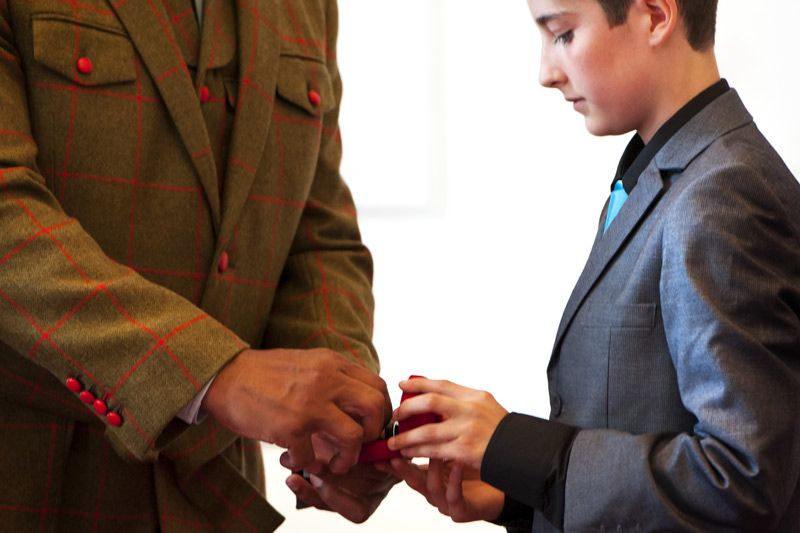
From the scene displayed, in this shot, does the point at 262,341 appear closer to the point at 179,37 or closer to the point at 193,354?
the point at 193,354

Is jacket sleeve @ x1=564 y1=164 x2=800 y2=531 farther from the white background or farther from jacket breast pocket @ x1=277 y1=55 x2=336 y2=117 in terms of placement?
the white background

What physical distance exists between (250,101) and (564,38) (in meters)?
0.43

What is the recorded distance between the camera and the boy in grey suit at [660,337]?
Result: 836mm

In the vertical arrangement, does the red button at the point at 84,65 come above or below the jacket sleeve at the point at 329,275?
above

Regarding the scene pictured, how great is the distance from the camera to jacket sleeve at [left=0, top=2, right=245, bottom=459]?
3.20 feet

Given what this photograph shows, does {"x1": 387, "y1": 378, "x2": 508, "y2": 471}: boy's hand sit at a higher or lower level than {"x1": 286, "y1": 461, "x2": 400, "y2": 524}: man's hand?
higher

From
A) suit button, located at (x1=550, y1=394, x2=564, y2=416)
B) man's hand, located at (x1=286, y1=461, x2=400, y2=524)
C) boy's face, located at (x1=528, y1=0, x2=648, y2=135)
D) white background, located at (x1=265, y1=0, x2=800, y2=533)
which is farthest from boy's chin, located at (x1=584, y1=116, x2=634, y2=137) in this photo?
white background, located at (x1=265, y1=0, x2=800, y2=533)

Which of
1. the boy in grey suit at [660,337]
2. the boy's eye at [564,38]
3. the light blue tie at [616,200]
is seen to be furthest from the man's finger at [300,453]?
the boy's eye at [564,38]

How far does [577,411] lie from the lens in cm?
101

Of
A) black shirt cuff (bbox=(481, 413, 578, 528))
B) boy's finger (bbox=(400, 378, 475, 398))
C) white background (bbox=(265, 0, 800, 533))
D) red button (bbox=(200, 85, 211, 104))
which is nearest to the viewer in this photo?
black shirt cuff (bbox=(481, 413, 578, 528))

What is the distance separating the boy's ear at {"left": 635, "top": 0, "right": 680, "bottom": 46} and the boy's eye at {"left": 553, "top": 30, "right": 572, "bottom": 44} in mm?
83

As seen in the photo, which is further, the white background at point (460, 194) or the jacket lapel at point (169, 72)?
the white background at point (460, 194)

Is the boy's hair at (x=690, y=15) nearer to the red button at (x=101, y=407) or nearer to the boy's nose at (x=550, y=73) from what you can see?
the boy's nose at (x=550, y=73)

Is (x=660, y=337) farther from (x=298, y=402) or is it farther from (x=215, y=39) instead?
(x=215, y=39)
